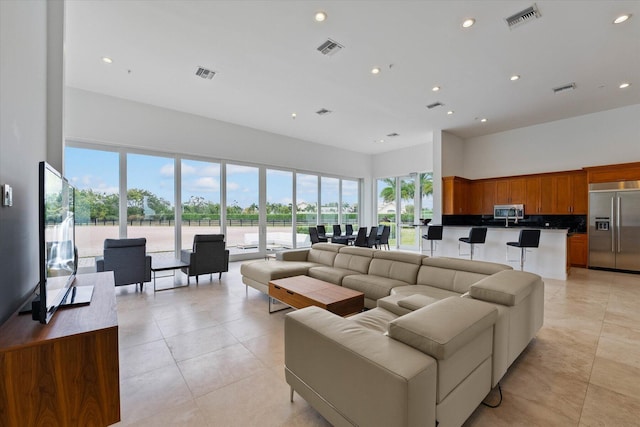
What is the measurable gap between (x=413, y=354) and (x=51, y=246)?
2.06 metres

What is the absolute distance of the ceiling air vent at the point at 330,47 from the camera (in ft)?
12.2

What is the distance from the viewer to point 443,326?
1.44 metres

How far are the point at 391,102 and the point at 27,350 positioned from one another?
20.1 feet

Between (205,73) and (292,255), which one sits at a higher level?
(205,73)

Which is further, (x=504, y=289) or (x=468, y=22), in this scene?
(x=468, y=22)

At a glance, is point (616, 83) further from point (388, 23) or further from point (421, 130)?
point (388, 23)

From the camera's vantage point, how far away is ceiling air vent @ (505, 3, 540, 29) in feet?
10.2

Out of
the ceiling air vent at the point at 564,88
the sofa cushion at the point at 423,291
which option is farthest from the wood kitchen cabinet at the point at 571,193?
the sofa cushion at the point at 423,291

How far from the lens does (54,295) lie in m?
1.59

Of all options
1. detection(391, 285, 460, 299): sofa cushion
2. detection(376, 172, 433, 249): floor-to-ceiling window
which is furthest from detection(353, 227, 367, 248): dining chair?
detection(391, 285, 460, 299): sofa cushion

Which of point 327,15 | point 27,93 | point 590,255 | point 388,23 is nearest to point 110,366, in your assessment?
point 27,93

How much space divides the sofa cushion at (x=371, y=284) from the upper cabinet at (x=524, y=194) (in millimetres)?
5015

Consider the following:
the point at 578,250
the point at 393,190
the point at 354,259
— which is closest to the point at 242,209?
the point at 354,259

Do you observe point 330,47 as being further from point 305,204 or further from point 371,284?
point 305,204
